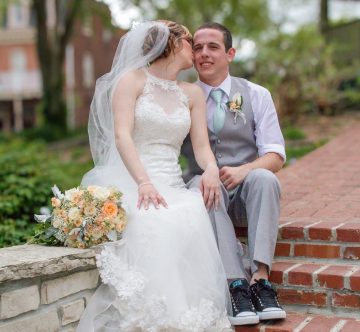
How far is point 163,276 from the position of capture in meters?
2.89

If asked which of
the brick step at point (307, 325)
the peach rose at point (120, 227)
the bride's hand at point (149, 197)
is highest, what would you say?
the bride's hand at point (149, 197)

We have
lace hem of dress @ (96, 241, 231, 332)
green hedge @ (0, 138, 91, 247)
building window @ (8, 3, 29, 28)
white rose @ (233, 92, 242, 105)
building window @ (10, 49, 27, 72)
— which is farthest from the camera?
building window @ (8, 3, 29, 28)

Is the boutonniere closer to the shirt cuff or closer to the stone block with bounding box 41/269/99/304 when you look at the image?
the shirt cuff

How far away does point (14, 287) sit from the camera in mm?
2621

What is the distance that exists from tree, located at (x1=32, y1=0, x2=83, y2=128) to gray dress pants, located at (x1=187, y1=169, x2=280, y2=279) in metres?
14.0

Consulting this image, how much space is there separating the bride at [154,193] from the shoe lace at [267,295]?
0.20 metres

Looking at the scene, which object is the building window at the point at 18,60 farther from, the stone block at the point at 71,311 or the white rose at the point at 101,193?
Answer: the stone block at the point at 71,311

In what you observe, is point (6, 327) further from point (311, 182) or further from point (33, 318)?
point (311, 182)

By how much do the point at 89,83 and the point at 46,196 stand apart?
29.0 m

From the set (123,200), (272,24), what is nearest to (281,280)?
(123,200)

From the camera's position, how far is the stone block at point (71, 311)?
9.36 ft

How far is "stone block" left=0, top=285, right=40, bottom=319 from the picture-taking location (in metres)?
2.57

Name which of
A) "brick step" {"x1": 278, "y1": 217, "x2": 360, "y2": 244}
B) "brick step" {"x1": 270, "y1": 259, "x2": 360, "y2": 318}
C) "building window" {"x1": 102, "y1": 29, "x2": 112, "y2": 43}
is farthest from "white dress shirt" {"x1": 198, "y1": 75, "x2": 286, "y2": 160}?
"building window" {"x1": 102, "y1": 29, "x2": 112, "y2": 43}

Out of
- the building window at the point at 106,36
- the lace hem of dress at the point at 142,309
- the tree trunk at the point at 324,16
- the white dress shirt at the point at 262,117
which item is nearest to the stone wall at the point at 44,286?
the lace hem of dress at the point at 142,309
